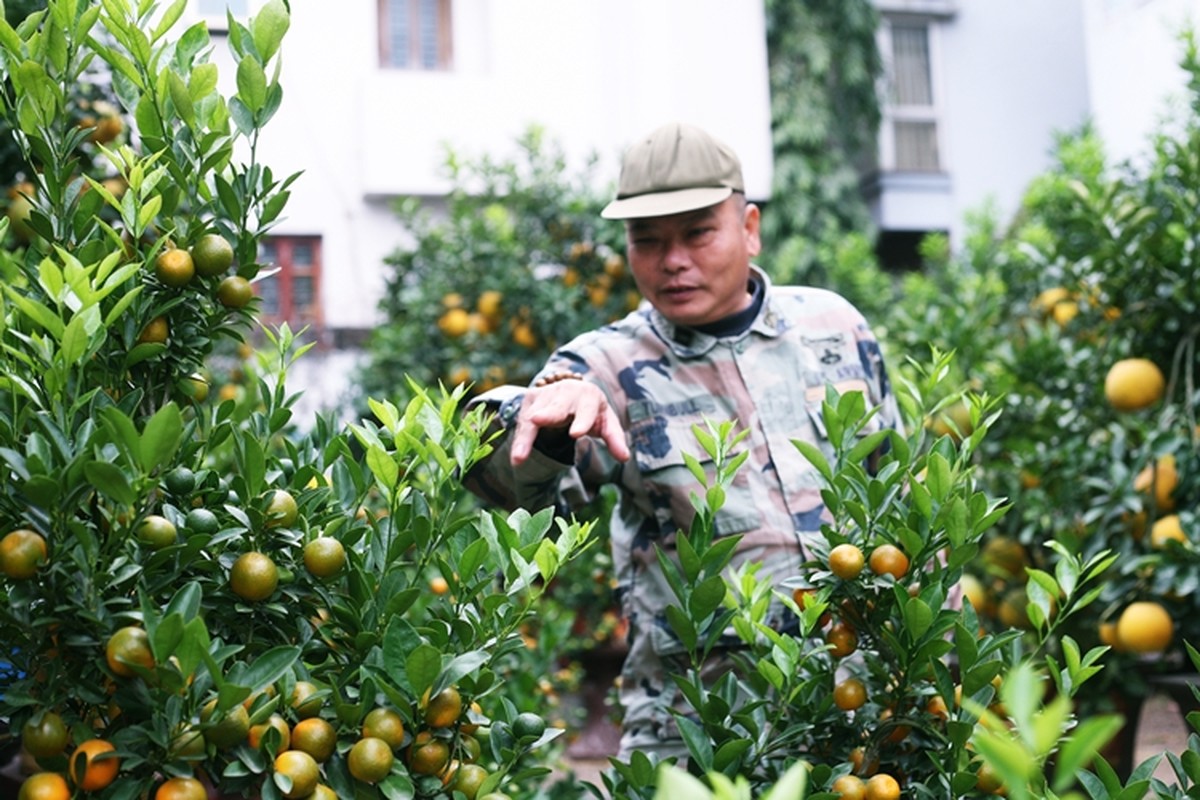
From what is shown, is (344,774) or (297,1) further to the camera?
(297,1)

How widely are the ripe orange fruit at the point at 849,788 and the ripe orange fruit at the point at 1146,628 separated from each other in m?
2.26

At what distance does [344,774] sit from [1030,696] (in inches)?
33.3

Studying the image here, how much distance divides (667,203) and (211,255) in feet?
3.78

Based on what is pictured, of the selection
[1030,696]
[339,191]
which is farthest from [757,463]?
[339,191]

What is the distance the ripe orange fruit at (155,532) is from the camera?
1.31 m

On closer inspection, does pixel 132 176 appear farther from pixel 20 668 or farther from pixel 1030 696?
pixel 1030 696

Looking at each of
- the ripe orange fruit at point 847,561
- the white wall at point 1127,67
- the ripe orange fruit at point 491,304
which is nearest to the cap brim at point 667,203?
the ripe orange fruit at point 847,561

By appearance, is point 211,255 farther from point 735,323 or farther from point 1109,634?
point 1109,634

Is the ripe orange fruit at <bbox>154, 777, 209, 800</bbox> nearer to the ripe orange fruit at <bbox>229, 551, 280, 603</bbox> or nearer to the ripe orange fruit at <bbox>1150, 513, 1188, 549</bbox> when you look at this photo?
the ripe orange fruit at <bbox>229, 551, 280, 603</bbox>

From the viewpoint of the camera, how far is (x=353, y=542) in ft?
4.84

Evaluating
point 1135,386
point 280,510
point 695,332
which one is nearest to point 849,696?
point 280,510

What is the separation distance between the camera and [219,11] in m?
2.63

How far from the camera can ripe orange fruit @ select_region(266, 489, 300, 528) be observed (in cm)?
142

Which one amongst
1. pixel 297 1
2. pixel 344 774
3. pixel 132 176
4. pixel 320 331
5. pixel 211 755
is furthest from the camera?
pixel 320 331
